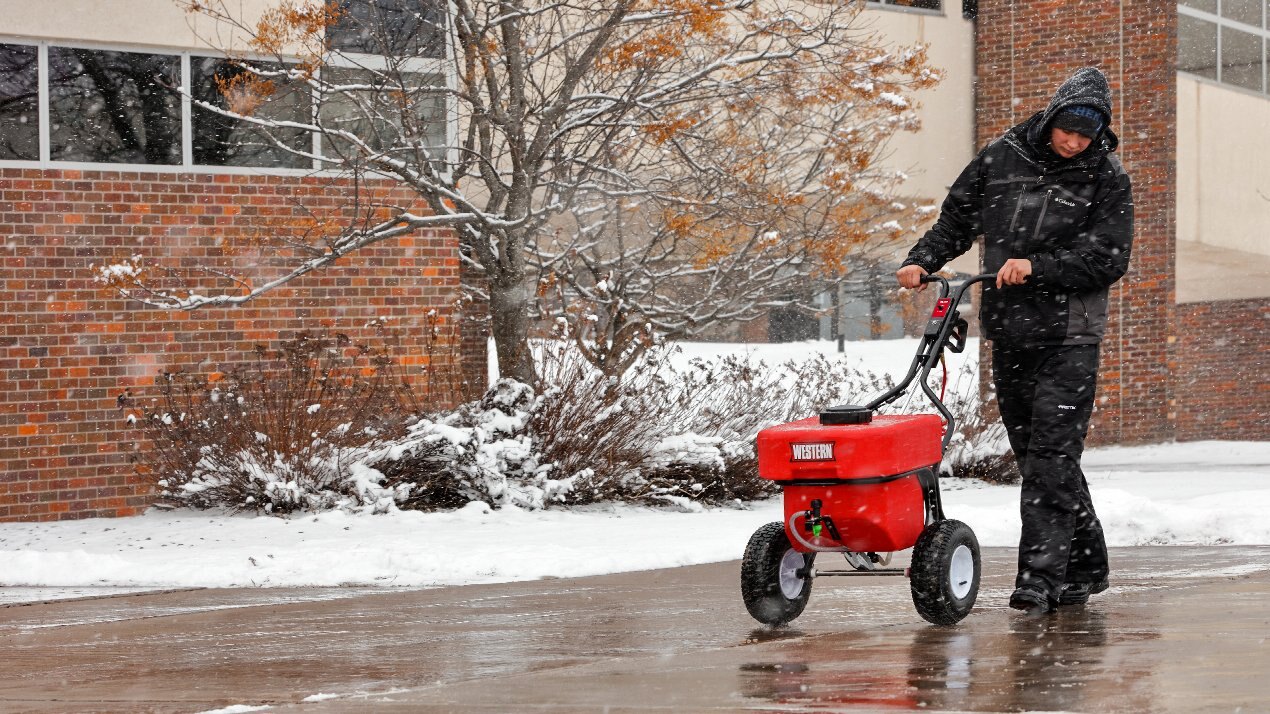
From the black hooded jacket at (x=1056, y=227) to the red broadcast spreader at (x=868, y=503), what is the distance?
23 centimetres

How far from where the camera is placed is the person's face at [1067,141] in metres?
5.73

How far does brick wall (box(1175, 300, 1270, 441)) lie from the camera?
83.2 ft

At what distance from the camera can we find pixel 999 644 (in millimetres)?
5023

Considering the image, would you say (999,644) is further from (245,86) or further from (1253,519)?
(245,86)

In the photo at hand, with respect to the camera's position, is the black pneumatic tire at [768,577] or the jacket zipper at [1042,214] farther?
the jacket zipper at [1042,214]

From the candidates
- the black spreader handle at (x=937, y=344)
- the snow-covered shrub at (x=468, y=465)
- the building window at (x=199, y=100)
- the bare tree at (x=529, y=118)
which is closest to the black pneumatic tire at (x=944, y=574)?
the black spreader handle at (x=937, y=344)

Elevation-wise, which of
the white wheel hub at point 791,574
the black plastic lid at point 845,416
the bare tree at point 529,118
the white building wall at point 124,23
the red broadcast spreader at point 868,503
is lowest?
the white wheel hub at point 791,574

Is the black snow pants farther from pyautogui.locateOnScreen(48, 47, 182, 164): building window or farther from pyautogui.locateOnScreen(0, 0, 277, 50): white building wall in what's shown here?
pyautogui.locateOnScreen(48, 47, 182, 164): building window

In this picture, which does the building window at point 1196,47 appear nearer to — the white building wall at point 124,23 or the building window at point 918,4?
the building window at point 918,4

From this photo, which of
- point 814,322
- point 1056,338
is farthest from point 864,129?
point 814,322

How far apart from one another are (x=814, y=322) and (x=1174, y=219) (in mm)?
22897

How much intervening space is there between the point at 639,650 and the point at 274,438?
5742 mm

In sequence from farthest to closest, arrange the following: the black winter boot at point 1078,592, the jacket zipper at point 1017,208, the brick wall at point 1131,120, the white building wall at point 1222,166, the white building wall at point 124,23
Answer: the white building wall at point 1222,166
the brick wall at point 1131,120
the white building wall at point 124,23
the black winter boot at point 1078,592
the jacket zipper at point 1017,208

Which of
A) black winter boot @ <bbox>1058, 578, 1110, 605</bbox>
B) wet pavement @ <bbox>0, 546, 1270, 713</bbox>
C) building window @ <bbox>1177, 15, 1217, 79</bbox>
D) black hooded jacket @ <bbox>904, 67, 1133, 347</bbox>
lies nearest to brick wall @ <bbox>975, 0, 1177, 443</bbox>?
building window @ <bbox>1177, 15, 1217, 79</bbox>
